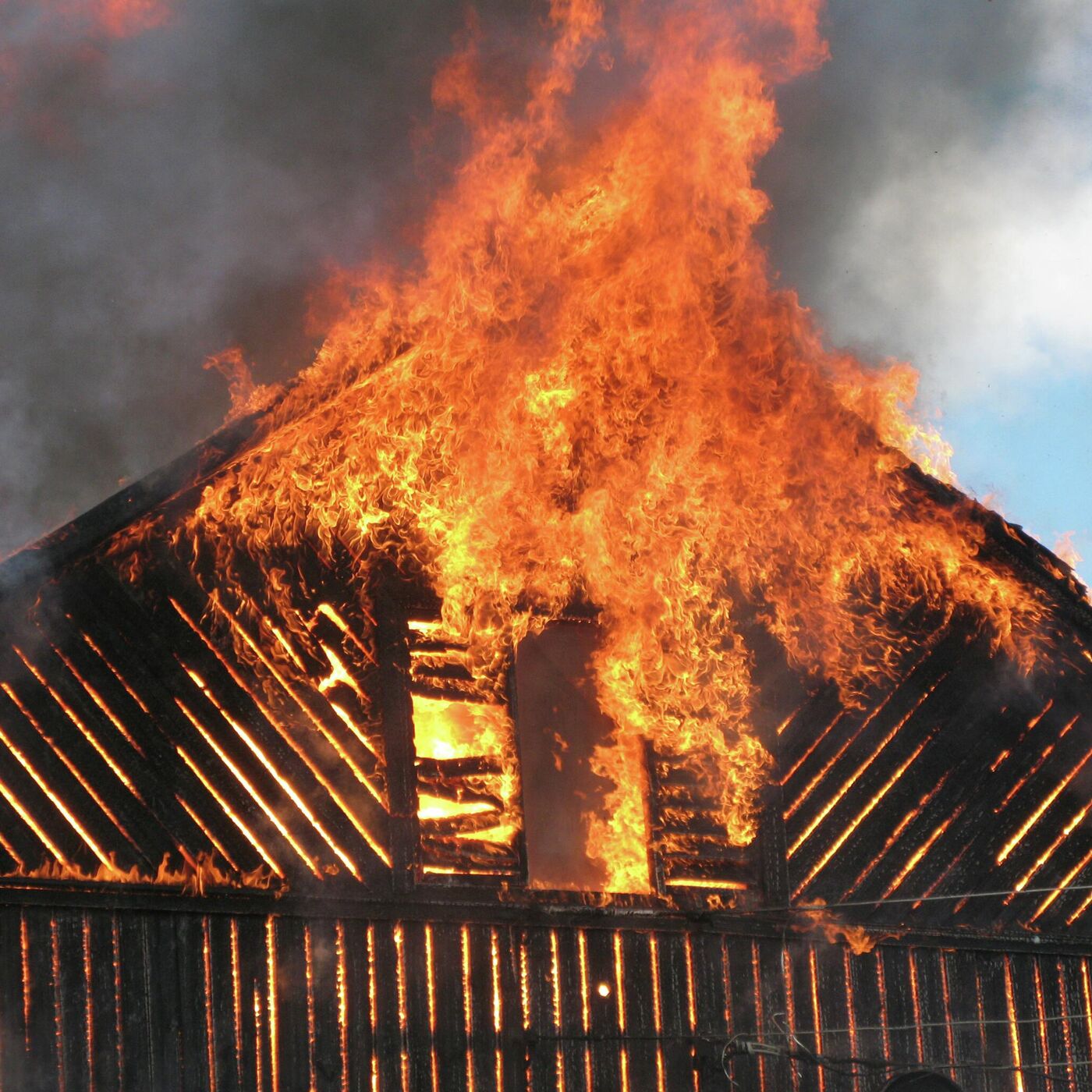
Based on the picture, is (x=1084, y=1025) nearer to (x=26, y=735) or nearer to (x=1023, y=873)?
(x=1023, y=873)

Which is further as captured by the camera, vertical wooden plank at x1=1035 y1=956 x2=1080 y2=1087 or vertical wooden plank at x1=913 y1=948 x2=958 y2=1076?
vertical wooden plank at x1=1035 y1=956 x2=1080 y2=1087

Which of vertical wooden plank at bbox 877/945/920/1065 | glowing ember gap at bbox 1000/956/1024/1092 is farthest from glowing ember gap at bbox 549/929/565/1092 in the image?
glowing ember gap at bbox 1000/956/1024/1092

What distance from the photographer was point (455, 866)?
9.98m

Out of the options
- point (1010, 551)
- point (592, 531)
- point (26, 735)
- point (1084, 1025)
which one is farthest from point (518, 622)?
point (1084, 1025)

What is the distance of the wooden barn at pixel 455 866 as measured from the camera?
29.3ft

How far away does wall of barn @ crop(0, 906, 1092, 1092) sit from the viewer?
8625 mm

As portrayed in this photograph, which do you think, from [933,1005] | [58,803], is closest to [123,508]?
[58,803]

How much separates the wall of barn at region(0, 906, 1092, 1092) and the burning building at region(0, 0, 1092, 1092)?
0.03m

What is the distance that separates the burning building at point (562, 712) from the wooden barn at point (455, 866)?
0.08 ft

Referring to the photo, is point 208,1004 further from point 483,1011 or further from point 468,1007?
point 483,1011

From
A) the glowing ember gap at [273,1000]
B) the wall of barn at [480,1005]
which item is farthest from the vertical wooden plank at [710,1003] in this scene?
the glowing ember gap at [273,1000]

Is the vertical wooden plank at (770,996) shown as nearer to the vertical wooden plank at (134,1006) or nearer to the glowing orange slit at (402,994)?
the glowing orange slit at (402,994)

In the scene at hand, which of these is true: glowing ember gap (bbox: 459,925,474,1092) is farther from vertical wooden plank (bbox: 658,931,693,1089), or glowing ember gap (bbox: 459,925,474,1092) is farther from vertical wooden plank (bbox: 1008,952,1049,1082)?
vertical wooden plank (bbox: 1008,952,1049,1082)

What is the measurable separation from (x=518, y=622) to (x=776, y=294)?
10.8 feet
